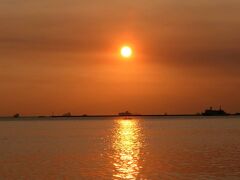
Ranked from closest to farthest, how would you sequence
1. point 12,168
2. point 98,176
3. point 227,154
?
point 98,176, point 12,168, point 227,154

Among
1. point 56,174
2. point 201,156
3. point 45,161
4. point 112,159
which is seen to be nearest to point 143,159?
point 112,159

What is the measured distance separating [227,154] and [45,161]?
934 inches

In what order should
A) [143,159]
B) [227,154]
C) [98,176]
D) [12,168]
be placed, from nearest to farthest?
[98,176] < [12,168] < [143,159] < [227,154]

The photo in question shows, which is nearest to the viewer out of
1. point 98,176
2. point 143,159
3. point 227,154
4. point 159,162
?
point 98,176

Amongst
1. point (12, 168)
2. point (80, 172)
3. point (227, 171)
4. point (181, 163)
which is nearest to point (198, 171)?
point (227, 171)

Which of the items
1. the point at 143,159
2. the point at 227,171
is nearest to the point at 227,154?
the point at 143,159

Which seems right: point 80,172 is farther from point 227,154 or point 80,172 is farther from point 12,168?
point 227,154

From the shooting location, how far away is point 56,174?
4891 cm

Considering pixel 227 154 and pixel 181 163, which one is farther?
pixel 227 154

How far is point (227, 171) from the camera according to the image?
49.1 meters

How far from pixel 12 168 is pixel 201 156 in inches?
958

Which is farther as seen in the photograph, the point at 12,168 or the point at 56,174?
the point at 12,168

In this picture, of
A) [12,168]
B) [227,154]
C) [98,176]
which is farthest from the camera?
[227,154]

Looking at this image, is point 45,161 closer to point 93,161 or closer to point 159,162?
point 93,161
